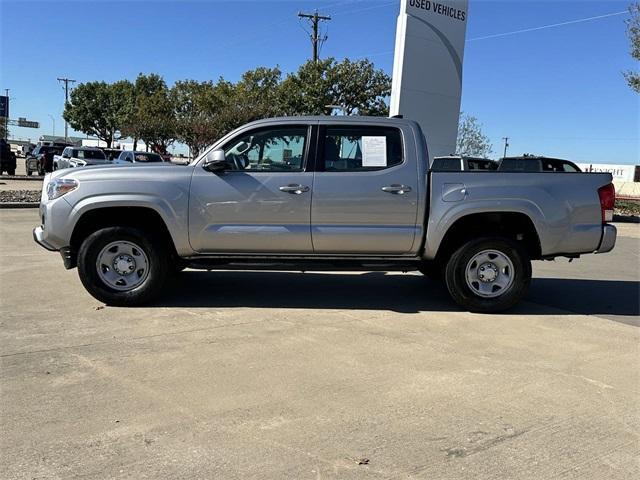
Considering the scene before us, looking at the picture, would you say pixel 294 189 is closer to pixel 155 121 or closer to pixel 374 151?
pixel 374 151

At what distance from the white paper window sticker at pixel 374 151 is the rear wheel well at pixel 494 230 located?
3.46ft

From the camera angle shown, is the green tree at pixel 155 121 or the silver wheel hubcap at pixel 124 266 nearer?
the silver wheel hubcap at pixel 124 266

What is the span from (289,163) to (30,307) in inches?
121

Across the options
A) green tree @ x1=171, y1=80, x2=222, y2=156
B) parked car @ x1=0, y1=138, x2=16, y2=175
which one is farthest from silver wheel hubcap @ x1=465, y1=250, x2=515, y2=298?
green tree @ x1=171, y1=80, x2=222, y2=156

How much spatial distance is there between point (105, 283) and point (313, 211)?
2.31m

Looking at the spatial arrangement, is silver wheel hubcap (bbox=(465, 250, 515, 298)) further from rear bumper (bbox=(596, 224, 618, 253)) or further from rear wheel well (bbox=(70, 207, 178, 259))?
rear wheel well (bbox=(70, 207, 178, 259))

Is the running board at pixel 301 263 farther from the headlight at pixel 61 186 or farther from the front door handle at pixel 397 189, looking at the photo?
the headlight at pixel 61 186

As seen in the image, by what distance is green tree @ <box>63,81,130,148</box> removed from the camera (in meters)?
62.7

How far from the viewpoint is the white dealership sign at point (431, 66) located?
19328 millimetres

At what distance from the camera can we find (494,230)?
621 centimetres

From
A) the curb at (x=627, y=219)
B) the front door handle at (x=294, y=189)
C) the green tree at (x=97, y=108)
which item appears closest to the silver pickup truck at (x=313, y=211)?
the front door handle at (x=294, y=189)

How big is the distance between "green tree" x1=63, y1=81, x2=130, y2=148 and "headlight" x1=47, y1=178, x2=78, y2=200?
59.8m

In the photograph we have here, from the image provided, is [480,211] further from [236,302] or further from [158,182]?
[158,182]

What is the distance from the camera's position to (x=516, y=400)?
3.91 metres
